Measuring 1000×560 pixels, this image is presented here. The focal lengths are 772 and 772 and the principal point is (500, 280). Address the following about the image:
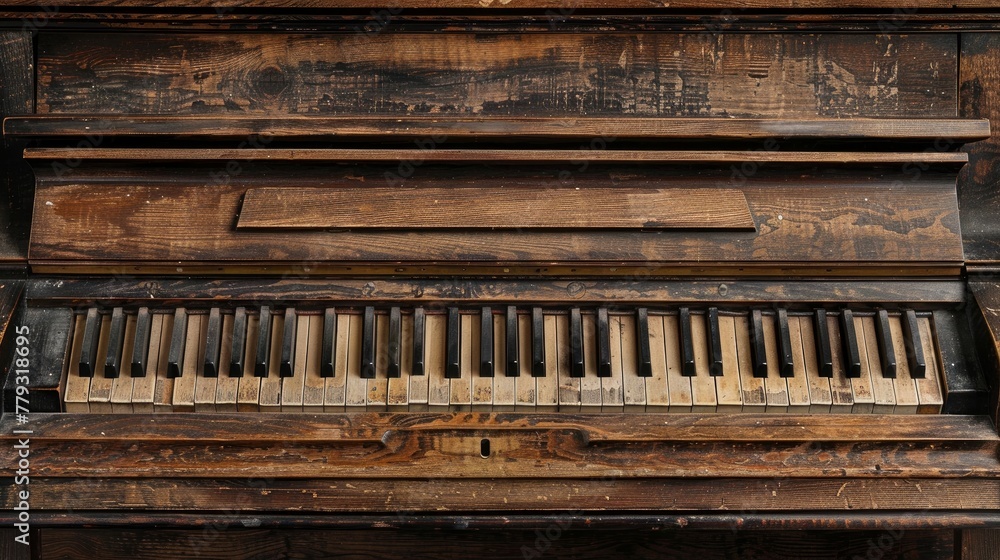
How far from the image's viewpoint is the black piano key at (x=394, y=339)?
2.21 meters

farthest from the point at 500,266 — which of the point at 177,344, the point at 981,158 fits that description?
the point at 981,158

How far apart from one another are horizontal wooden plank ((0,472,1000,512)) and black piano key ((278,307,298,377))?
307 millimetres

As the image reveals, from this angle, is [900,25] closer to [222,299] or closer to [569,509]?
[569,509]

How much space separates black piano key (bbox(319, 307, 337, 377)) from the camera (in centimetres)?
221

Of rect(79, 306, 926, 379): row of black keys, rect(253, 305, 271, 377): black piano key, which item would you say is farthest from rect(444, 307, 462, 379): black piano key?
rect(253, 305, 271, 377): black piano key

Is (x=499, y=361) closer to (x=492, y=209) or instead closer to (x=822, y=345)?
(x=492, y=209)

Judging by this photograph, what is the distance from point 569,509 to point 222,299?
1.18 m

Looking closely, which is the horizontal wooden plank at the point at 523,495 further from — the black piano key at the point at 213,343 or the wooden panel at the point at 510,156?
the wooden panel at the point at 510,156

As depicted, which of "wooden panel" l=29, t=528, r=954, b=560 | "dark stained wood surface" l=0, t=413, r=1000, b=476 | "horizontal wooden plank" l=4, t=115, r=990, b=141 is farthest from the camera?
"wooden panel" l=29, t=528, r=954, b=560

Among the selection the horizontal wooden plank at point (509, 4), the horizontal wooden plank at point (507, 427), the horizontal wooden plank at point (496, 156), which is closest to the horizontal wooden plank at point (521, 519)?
the horizontal wooden plank at point (507, 427)

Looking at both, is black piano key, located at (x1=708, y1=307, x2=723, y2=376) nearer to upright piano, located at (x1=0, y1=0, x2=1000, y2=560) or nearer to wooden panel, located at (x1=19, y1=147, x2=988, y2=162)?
upright piano, located at (x1=0, y1=0, x2=1000, y2=560)

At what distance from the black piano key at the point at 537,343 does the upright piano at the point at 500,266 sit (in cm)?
2

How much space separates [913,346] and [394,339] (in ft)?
4.93

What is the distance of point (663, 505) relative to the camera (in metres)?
2.18
